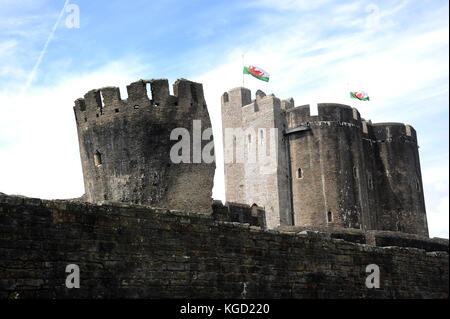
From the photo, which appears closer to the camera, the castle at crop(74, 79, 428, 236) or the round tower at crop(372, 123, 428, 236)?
the castle at crop(74, 79, 428, 236)

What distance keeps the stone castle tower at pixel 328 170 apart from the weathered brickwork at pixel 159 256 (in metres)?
20.2

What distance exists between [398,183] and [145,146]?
2261 cm

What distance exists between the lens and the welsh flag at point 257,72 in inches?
1533

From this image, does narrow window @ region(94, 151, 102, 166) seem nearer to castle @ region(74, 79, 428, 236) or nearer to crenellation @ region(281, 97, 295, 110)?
castle @ region(74, 79, 428, 236)

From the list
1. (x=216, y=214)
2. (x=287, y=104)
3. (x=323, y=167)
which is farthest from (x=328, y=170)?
(x=216, y=214)

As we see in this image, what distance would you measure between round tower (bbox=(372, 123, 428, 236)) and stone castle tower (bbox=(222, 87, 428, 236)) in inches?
2.2

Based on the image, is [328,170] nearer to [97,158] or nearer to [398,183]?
[398,183]

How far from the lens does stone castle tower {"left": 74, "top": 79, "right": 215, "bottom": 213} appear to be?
54.6ft

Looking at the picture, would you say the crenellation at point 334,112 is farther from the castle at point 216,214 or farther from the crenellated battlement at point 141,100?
the crenellated battlement at point 141,100

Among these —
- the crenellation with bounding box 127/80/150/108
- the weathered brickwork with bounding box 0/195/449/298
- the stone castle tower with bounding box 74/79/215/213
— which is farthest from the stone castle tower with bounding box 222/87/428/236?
the weathered brickwork with bounding box 0/195/449/298
